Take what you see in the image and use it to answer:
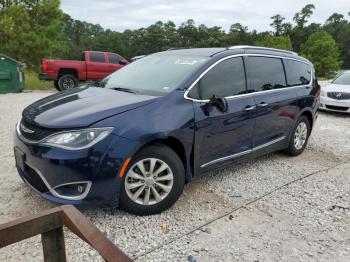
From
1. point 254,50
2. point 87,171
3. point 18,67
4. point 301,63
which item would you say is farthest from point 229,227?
point 18,67

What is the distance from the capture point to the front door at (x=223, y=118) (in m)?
3.70

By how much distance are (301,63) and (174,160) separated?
341 centimetres

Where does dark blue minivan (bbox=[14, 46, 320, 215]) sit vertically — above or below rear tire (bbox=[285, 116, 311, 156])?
above

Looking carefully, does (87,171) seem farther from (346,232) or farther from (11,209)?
(346,232)

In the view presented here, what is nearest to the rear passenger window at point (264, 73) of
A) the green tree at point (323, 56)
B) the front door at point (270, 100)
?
the front door at point (270, 100)

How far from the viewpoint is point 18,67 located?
12812mm

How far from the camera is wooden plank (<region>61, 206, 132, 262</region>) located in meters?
1.36

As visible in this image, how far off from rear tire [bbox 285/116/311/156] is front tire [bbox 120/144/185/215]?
2631 millimetres

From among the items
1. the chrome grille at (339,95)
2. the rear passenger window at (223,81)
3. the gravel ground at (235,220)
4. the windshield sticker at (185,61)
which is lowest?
the gravel ground at (235,220)

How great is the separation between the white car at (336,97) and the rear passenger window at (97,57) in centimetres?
940

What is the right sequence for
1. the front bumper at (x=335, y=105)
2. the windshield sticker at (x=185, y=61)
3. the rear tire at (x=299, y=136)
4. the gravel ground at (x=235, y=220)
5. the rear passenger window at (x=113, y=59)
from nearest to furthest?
the gravel ground at (x=235, y=220) → the windshield sticker at (x=185, y=61) → the rear tire at (x=299, y=136) → the front bumper at (x=335, y=105) → the rear passenger window at (x=113, y=59)

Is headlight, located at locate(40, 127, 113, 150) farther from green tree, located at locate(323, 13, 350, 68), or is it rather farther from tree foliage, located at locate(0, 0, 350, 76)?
green tree, located at locate(323, 13, 350, 68)

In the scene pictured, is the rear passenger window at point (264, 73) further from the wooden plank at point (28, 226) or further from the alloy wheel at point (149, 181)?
the wooden plank at point (28, 226)

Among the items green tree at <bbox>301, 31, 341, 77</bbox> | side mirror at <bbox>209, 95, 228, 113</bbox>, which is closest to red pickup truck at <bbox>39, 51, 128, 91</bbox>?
side mirror at <bbox>209, 95, 228, 113</bbox>
